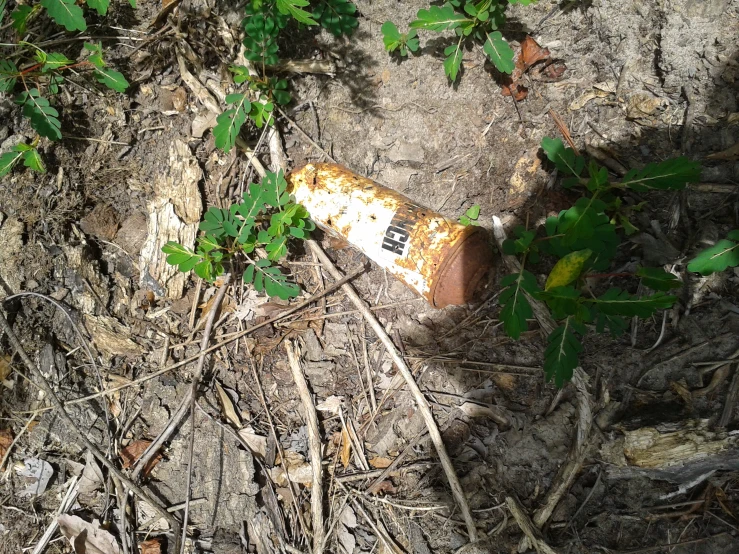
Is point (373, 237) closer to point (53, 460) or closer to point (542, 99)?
point (542, 99)

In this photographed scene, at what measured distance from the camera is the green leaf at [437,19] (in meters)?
2.15

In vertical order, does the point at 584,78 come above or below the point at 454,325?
above

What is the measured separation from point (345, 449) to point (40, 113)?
2.08 metres

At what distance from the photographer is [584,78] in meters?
2.37

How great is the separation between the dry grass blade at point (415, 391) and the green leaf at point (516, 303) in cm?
53

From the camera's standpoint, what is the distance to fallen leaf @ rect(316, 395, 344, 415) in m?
2.38

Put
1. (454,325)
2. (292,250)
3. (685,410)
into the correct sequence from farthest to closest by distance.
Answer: (292,250)
(454,325)
(685,410)

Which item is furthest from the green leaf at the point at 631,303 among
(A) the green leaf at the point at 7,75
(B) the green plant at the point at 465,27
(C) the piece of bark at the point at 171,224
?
(A) the green leaf at the point at 7,75

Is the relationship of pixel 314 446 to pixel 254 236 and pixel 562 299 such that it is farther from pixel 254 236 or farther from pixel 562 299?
pixel 562 299

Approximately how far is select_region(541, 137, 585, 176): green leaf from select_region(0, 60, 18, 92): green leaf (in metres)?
2.39

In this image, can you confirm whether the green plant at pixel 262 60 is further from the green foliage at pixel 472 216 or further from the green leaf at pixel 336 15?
the green foliage at pixel 472 216

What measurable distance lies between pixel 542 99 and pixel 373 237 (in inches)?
42.0

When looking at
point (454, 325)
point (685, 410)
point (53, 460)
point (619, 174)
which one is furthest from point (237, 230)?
point (685, 410)

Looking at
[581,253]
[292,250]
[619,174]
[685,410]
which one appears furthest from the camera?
[292,250]
